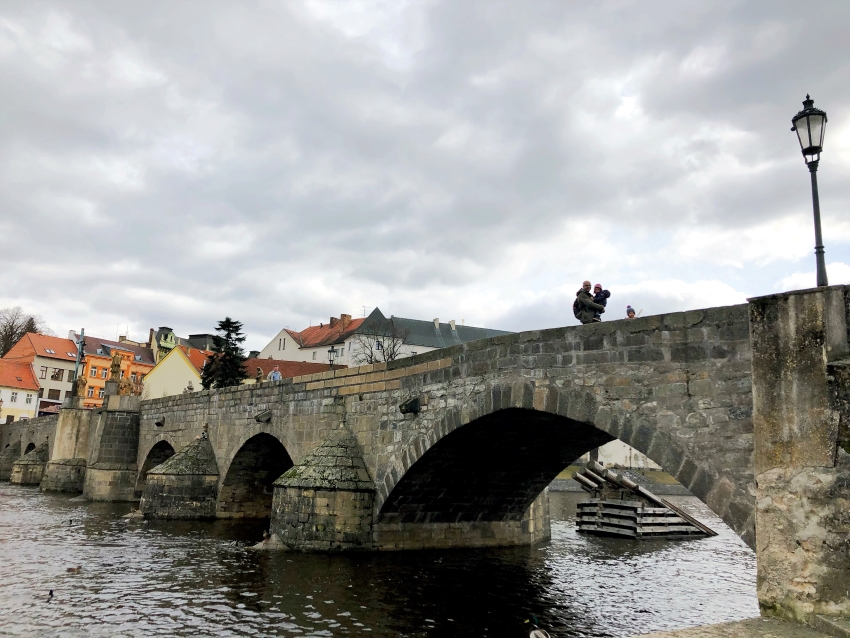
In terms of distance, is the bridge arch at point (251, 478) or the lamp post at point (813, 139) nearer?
the lamp post at point (813, 139)

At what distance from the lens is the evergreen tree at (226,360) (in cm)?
4300

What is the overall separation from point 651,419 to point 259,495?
51.6ft

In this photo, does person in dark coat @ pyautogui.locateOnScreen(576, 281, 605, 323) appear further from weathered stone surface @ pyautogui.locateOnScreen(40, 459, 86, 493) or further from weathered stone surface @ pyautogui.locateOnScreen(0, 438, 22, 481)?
weathered stone surface @ pyautogui.locateOnScreen(0, 438, 22, 481)

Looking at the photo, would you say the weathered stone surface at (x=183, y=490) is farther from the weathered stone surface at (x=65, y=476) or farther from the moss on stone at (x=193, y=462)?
the weathered stone surface at (x=65, y=476)

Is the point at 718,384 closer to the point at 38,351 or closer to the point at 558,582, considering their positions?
the point at 558,582

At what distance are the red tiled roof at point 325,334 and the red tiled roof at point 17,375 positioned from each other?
934 inches

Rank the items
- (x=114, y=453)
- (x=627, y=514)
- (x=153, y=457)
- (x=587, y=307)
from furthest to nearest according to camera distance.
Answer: (x=114, y=453)
(x=153, y=457)
(x=627, y=514)
(x=587, y=307)

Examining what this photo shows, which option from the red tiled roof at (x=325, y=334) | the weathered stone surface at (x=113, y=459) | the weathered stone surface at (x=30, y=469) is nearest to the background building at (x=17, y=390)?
the red tiled roof at (x=325, y=334)

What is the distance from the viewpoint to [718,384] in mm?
7656

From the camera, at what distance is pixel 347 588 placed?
10.7 metres

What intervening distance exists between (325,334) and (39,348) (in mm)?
27528

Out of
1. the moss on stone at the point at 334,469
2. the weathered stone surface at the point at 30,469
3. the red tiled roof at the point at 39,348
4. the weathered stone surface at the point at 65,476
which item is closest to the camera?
the moss on stone at the point at 334,469

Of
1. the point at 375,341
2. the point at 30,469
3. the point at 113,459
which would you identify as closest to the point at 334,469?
the point at 113,459

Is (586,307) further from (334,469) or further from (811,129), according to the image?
(334,469)
